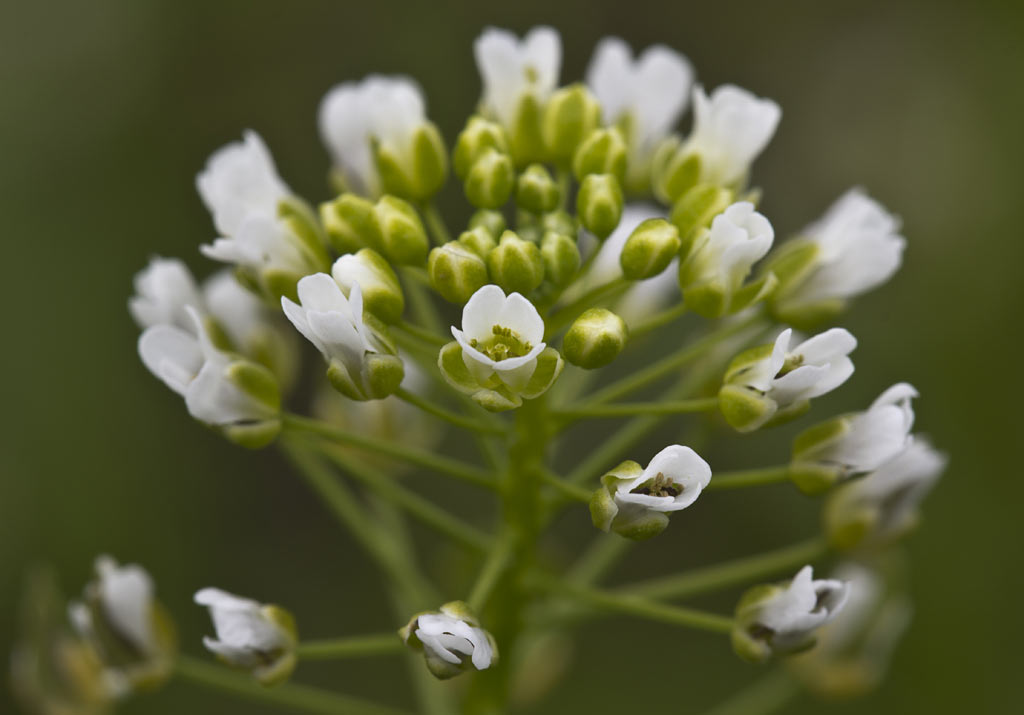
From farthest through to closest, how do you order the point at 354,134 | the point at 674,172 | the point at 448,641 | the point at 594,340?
the point at 354,134, the point at 674,172, the point at 594,340, the point at 448,641

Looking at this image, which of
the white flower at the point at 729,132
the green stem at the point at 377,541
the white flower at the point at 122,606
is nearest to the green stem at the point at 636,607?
the green stem at the point at 377,541

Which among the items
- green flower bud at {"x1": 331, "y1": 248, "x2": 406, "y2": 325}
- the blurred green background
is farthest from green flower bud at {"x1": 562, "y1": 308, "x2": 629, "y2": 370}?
the blurred green background

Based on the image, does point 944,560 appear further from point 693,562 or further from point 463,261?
point 463,261

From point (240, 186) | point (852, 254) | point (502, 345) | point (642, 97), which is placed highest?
point (642, 97)

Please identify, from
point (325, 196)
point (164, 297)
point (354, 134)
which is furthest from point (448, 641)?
point (325, 196)

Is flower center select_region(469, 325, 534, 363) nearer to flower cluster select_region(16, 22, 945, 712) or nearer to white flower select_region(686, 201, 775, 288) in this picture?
flower cluster select_region(16, 22, 945, 712)

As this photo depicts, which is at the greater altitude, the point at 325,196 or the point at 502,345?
the point at 325,196

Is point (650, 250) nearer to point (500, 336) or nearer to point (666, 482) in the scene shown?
point (500, 336)

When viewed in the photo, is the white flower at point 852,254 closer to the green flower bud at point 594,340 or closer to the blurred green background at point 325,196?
the green flower bud at point 594,340
